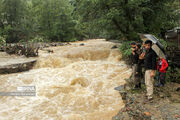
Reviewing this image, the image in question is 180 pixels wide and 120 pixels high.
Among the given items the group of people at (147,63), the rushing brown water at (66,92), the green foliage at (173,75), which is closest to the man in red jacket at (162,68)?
the group of people at (147,63)

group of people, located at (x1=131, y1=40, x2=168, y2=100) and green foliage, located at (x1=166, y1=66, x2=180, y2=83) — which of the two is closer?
group of people, located at (x1=131, y1=40, x2=168, y2=100)

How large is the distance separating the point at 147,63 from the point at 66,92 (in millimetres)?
3753

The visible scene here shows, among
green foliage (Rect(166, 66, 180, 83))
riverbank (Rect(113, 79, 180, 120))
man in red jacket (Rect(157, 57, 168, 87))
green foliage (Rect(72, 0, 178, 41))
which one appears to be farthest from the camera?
green foliage (Rect(72, 0, 178, 41))

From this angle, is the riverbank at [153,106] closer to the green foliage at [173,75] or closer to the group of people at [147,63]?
the group of people at [147,63]

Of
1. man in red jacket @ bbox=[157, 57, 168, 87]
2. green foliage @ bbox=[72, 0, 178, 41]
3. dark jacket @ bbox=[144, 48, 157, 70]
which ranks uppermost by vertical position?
green foliage @ bbox=[72, 0, 178, 41]

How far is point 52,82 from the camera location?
746 cm

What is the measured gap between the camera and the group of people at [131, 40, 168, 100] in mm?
4176

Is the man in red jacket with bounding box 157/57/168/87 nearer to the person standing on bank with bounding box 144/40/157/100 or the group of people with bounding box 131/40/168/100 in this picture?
the group of people with bounding box 131/40/168/100

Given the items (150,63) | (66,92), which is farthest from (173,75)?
(66,92)

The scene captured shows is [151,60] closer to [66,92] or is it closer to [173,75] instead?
[173,75]

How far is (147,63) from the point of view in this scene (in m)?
4.28

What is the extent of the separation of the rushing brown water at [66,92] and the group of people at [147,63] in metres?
1.27

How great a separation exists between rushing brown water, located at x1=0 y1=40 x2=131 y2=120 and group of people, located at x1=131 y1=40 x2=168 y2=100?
1.27m

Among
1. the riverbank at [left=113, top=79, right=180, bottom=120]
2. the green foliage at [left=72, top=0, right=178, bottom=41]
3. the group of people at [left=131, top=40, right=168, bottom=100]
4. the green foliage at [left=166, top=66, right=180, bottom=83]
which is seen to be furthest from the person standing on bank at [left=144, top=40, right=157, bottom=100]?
the green foliage at [left=72, top=0, right=178, bottom=41]
